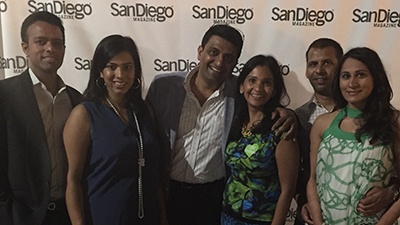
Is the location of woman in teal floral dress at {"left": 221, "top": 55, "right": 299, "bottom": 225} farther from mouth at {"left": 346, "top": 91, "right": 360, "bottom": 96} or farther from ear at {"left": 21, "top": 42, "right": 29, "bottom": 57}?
ear at {"left": 21, "top": 42, "right": 29, "bottom": 57}

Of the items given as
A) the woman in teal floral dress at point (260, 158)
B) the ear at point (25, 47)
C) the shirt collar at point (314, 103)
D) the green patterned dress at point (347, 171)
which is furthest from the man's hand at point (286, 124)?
the ear at point (25, 47)

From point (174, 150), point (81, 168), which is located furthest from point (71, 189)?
point (174, 150)

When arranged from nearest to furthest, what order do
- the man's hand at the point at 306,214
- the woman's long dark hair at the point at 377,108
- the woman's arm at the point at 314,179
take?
1. the woman's long dark hair at the point at 377,108
2. the woman's arm at the point at 314,179
3. the man's hand at the point at 306,214

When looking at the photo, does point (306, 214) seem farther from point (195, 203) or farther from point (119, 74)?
point (119, 74)

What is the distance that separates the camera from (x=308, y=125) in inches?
74.6

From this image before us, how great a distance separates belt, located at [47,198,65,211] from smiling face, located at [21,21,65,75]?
58 centimetres

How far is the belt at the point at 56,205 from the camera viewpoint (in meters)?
1.88

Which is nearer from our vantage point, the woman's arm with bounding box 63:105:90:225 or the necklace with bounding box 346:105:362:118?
the necklace with bounding box 346:105:362:118

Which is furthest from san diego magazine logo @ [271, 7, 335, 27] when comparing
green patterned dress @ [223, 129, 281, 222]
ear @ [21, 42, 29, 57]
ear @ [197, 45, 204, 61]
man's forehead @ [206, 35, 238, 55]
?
ear @ [21, 42, 29, 57]

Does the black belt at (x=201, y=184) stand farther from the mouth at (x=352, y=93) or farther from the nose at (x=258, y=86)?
the mouth at (x=352, y=93)

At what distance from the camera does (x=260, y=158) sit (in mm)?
1690

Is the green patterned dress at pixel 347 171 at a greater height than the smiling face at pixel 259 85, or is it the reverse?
the smiling face at pixel 259 85

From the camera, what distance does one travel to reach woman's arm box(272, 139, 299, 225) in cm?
170

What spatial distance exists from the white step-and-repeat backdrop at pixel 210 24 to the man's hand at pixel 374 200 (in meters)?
0.55
